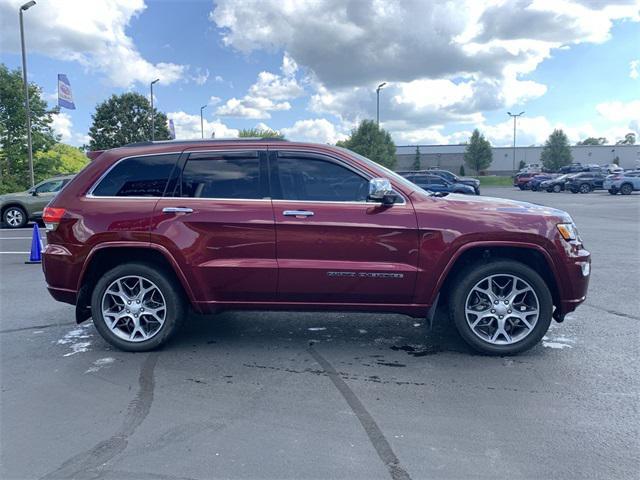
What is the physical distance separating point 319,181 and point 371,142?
1861 inches

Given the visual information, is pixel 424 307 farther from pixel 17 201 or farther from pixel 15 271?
pixel 17 201

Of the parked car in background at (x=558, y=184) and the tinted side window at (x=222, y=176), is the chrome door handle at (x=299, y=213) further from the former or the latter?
the parked car in background at (x=558, y=184)

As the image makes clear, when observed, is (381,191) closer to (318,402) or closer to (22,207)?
(318,402)

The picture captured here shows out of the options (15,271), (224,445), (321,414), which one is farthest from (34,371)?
(15,271)

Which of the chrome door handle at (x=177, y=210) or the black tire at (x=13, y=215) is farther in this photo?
the black tire at (x=13, y=215)

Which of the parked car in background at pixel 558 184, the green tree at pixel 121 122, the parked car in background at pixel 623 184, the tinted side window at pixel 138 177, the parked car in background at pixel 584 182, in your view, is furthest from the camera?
the green tree at pixel 121 122

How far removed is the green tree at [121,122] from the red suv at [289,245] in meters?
53.4

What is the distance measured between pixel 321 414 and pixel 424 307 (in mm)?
1483

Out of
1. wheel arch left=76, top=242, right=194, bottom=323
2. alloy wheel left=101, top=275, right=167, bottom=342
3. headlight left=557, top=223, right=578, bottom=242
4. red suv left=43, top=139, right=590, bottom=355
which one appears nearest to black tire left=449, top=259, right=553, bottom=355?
red suv left=43, top=139, right=590, bottom=355

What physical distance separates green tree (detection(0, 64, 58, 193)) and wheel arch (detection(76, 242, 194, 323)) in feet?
87.3

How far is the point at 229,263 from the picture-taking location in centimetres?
464

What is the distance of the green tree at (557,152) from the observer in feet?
236

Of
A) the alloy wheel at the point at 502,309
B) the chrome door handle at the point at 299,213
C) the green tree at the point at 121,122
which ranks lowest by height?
the alloy wheel at the point at 502,309

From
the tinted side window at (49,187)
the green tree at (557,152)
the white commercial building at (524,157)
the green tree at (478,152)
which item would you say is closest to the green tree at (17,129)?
the tinted side window at (49,187)
